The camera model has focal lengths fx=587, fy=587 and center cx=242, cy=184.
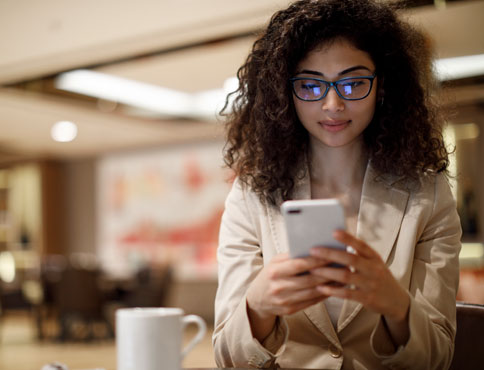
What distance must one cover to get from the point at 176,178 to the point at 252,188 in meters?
9.16

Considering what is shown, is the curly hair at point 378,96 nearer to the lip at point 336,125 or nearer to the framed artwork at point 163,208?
the lip at point 336,125

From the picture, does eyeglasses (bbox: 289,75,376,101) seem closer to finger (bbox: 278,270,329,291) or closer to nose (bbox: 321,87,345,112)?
nose (bbox: 321,87,345,112)

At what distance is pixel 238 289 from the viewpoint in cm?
133

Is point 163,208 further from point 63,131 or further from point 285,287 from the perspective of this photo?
point 285,287

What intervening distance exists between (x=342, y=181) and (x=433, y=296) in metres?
0.36

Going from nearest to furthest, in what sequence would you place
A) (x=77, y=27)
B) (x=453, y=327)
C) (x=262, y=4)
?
(x=453, y=327)
(x=262, y=4)
(x=77, y=27)

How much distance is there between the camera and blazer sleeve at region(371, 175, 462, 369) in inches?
45.1

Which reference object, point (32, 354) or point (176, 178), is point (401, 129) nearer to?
point (32, 354)

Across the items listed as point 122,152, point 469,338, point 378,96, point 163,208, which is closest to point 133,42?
point 378,96

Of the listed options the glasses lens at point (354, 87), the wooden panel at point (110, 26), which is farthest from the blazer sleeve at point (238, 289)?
the wooden panel at point (110, 26)

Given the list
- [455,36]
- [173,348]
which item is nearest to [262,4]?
[455,36]

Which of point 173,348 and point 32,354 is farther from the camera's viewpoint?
point 32,354

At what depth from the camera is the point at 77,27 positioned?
15.9 feet

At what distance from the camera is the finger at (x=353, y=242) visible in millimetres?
896
